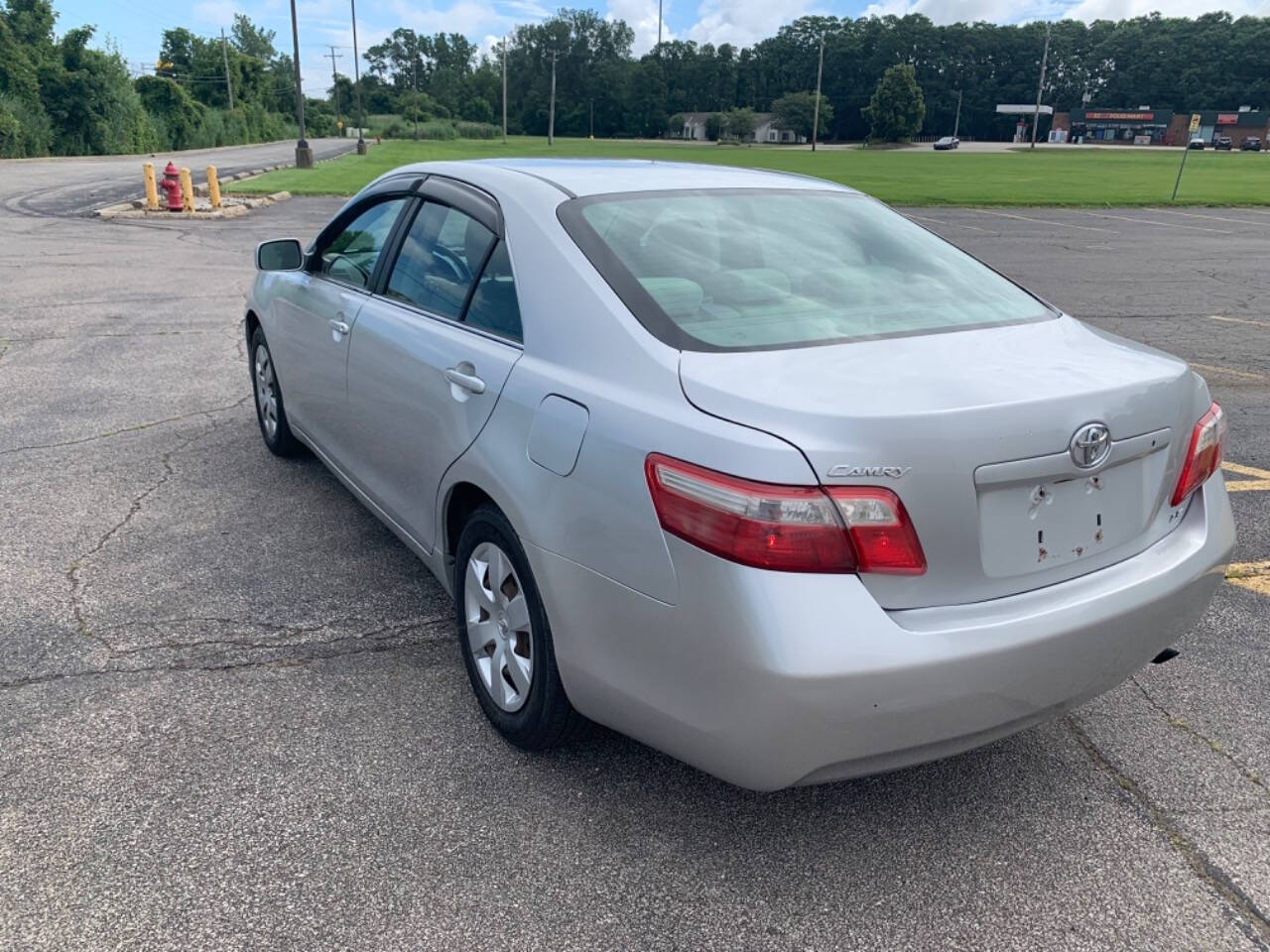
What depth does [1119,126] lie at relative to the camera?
4786 inches

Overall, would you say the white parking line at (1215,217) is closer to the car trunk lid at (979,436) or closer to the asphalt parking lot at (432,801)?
the asphalt parking lot at (432,801)

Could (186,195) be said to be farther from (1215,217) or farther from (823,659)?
(1215,217)

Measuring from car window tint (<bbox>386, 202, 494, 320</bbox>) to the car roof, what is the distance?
16 centimetres

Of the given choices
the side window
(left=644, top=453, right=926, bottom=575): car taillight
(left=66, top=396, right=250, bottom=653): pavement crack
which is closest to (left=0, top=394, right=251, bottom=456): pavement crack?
(left=66, top=396, right=250, bottom=653): pavement crack

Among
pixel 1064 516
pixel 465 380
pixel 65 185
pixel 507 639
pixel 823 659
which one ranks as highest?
pixel 465 380

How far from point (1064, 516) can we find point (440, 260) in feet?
6.99

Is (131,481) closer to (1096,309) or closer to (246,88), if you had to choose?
(1096,309)

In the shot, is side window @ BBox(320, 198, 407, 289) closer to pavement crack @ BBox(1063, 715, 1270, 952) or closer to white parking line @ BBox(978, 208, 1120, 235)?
pavement crack @ BBox(1063, 715, 1270, 952)

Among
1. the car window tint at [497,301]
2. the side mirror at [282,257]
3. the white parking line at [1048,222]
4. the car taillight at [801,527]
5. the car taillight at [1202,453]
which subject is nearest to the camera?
the car taillight at [801,527]

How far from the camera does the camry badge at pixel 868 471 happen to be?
1.96 meters

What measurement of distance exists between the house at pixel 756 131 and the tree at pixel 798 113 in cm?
125

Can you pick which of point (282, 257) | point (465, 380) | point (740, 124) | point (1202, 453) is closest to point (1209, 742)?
point (1202, 453)

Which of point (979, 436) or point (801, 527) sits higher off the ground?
point (979, 436)

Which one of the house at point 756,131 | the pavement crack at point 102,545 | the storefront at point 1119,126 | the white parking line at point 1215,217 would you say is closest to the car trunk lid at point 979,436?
the pavement crack at point 102,545
